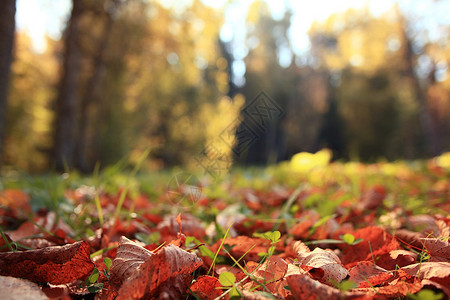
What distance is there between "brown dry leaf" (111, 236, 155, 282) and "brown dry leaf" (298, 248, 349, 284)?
0.36 metres

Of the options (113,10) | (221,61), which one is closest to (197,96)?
(221,61)

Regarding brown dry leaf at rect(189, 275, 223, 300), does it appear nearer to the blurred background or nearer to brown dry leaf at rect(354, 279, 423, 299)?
brown dry leaf at rect(354, 279, 423, 299)

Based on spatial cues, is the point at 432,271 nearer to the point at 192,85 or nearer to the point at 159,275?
the point at 159,275

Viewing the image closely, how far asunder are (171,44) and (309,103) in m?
13.1

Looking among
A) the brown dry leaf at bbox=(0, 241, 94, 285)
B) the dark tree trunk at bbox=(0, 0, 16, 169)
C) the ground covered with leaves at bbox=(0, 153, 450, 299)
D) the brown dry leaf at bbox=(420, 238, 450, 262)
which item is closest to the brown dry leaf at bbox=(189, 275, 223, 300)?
the ground covered with leaves at bbox=(0, 153, 450, 299)

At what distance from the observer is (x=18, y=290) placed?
1.98ft

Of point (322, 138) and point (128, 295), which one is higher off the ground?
point (128, 295)

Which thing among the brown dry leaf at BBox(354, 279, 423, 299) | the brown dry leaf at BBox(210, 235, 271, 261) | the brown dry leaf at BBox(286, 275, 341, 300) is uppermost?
the brown dry leaf at BBox(286, 275, 341, 300)

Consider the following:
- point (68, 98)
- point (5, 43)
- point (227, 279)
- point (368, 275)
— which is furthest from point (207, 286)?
point (68, 98)

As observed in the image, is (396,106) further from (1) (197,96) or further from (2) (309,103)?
(1) (197,96)

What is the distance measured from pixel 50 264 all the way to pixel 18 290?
0.32 ft

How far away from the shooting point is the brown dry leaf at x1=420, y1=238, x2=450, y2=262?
0.74m

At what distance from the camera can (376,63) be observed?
51.8 feet

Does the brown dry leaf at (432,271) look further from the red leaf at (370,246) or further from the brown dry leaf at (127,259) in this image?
the brown dry leaf at (127,259)
